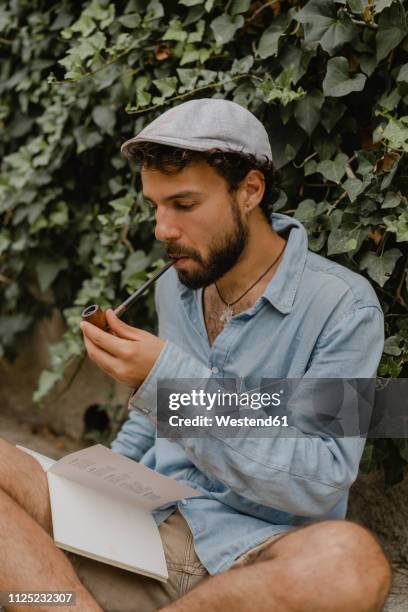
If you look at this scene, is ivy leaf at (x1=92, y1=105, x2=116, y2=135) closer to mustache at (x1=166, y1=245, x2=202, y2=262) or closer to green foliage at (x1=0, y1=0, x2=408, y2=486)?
green foliage at (x1=0, y1=0, x2=408, y2=486)

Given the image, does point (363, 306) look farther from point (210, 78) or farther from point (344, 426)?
point (210, 78)

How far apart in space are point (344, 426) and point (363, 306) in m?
0.26

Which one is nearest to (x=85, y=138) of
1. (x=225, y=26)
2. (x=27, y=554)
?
(x=225, y=26)

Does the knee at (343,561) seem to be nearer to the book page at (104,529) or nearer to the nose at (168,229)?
the book page at (104,529)

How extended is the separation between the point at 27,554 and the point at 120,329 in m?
0.49

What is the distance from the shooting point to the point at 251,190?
7.09ft

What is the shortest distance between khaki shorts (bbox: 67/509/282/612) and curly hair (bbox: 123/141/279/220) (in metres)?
0.86

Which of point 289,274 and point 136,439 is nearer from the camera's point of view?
point 289,274

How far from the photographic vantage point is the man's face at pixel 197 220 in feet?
6.73

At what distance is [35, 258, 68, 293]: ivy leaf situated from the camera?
10.7 feet

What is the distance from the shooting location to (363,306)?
6.35 feet

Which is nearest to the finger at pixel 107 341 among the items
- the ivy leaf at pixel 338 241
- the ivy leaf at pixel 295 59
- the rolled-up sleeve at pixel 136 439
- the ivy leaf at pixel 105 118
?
the rolled-up sleeve at pixel 136 439

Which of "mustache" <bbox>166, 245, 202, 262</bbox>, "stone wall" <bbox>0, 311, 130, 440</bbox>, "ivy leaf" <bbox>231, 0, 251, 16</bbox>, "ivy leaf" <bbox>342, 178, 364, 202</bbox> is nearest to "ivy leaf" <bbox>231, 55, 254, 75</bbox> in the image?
"ivy leaf" <bbox>231, 0, 251, 16</bbox>

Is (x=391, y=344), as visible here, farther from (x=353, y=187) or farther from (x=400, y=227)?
(x=353, y=187)
